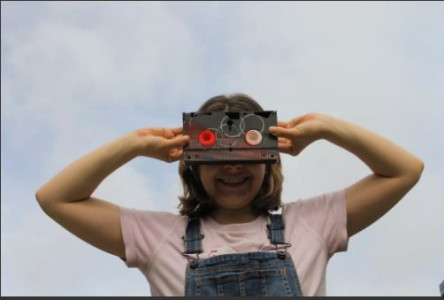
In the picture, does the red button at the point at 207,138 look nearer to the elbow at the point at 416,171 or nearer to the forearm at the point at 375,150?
the forearm at the point at 375,150

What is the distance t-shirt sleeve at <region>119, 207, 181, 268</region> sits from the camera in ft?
7.23

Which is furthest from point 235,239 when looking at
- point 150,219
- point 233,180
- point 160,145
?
point 160,145

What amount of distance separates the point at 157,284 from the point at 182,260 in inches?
5.2

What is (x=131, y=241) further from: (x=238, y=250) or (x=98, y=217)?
(x=238, y=250)

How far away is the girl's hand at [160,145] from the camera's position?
2170 mm

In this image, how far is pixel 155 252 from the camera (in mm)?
2193

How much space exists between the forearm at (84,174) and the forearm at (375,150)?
0.77 metres

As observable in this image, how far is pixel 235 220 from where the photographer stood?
2.31 m

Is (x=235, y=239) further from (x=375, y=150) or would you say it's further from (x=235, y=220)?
(x=375, y=150)

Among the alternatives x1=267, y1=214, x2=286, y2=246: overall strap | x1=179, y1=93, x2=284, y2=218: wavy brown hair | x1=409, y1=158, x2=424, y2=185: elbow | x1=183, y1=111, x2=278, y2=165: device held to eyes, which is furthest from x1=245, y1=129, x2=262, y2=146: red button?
x1=409, y1=158, x2=424, y2=185: elbow

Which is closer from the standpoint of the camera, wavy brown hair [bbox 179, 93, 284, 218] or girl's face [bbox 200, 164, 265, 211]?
girl's face [bbox 200, 164, 265, 211]

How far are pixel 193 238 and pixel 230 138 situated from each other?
16.2 inches

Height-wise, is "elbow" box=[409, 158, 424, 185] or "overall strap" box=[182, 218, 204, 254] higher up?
"elbow" box=[409, 158, 424, 185]

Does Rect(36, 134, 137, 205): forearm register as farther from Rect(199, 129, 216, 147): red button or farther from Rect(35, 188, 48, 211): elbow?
Rect(199, 129, 216, 147): red button
